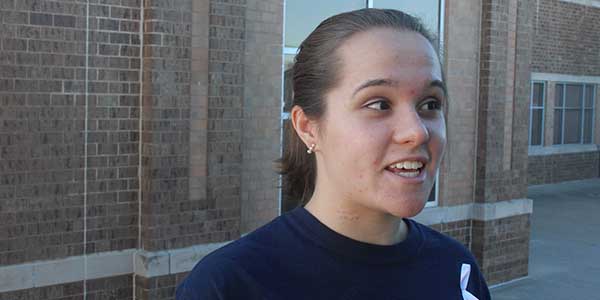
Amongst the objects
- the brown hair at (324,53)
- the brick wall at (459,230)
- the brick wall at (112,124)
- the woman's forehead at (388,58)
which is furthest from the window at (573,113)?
the woman's forehead at (388,58)

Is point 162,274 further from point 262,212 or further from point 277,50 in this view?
point 277,50

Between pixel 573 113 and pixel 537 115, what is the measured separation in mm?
1937

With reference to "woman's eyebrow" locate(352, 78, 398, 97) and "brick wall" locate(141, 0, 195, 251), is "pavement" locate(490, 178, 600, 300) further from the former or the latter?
"woman's eyebrow" locate(352, 78, 398, 97)

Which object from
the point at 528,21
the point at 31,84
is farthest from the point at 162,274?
the point at 528,21

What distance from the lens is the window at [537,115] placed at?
64.3ft

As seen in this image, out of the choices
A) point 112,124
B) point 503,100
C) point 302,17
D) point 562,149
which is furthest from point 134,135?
point 562,149

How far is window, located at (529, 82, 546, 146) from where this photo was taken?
64.3 ft

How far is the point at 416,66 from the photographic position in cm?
192

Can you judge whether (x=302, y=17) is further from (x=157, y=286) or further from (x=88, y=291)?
(x=88, y=291)

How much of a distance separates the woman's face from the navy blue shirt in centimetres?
12

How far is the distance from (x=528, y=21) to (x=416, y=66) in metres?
8.44

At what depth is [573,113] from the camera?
2127cm

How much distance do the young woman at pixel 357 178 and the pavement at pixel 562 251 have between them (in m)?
7.40

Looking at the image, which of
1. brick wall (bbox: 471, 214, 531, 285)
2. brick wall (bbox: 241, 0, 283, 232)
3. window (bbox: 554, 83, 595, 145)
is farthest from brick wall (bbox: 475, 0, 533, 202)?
window (bbox: 554, 83, 595, 145)
